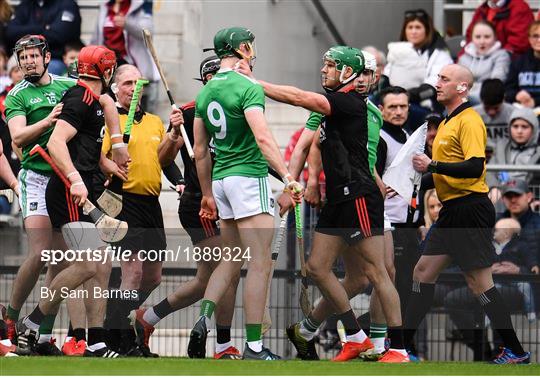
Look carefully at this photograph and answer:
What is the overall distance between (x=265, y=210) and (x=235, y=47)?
119cm

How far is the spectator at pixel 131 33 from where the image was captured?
58.8ft

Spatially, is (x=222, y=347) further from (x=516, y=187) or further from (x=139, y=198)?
(x=516, y=187)

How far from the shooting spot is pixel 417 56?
1762 cm

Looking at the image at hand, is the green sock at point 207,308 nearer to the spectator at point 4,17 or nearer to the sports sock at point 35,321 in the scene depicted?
the sports sock at point 35,321

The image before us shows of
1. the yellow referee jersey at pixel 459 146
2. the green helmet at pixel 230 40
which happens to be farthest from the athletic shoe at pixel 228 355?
the green helmet at pixel 230 40

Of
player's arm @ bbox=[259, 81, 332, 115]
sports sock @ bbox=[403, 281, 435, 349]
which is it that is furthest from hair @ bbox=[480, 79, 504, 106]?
player's arm @ bbox=[259, 81, 332, 115]

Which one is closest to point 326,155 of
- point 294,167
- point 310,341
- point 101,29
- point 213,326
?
point 294,167

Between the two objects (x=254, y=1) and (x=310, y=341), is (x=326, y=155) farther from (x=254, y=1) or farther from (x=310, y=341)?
(x=254, y=1)

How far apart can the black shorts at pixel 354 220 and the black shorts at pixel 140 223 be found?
177 cm

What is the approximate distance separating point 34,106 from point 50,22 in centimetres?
518

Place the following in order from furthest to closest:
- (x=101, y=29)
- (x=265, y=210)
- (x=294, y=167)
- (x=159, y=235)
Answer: (x=101, y=29) < (x=159, y=235) < (x=294, y=167) < (x=265, y=210)

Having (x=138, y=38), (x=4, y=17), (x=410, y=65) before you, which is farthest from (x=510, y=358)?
(x=4, y=17)

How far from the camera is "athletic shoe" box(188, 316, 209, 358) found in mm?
12398

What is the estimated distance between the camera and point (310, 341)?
526 inches
